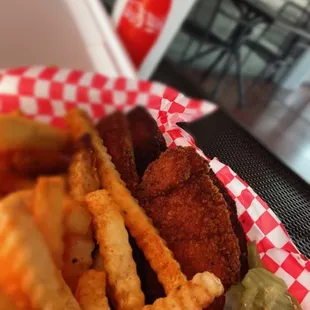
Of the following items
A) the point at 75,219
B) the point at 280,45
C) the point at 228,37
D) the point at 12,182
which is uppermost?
the point at 12,182

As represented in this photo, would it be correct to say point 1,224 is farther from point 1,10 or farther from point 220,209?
point 220,209

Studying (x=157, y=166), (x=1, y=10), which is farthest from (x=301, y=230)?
(x=1, y=10)

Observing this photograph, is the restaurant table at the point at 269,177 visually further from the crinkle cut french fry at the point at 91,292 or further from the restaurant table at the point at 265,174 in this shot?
the crinkle cut french fry at the point at 91,292

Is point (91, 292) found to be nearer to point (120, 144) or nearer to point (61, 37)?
point (120, 144)

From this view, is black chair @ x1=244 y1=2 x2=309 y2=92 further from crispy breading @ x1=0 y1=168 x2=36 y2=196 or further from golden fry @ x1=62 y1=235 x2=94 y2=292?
crispy breading @ x1=0 y1=168 x2=36 y2=196

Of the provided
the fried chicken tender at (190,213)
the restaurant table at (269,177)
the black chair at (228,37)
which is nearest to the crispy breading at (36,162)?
the fried chicken tender at (190,213)

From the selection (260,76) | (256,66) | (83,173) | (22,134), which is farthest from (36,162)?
(260,76)

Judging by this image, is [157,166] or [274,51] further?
[274,51]
